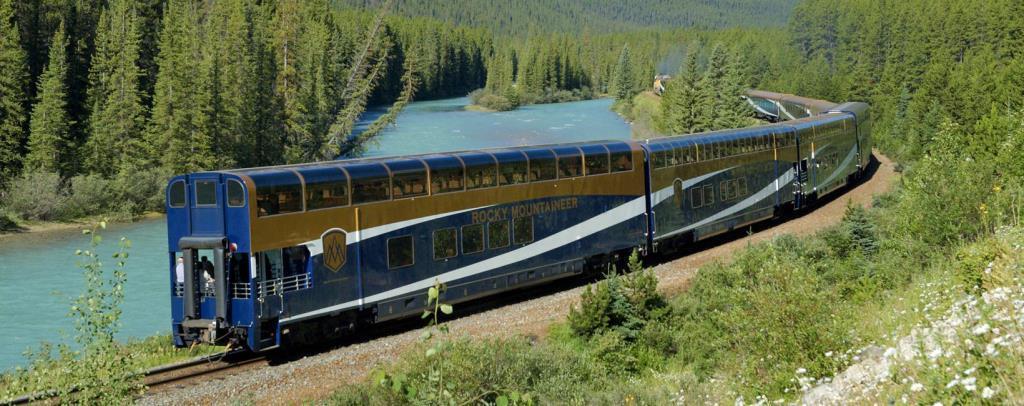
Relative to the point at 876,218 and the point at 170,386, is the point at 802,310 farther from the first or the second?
the point at 876,218

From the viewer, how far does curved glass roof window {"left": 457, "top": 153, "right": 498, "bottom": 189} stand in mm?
24078

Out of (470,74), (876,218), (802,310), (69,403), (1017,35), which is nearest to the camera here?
(69,403)

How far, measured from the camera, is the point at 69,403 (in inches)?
479

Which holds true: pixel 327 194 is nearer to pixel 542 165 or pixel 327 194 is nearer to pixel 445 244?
pixel 445 244

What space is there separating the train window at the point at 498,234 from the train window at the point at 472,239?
0.32m

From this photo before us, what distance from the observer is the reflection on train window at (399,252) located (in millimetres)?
22203

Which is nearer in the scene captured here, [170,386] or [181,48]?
[170,386]

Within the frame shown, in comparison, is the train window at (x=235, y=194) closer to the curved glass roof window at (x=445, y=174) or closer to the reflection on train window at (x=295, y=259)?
the reflection on train window at (x=295, y=259)

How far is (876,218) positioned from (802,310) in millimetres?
17855

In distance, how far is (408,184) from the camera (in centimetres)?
2253

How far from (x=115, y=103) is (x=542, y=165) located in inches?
1695

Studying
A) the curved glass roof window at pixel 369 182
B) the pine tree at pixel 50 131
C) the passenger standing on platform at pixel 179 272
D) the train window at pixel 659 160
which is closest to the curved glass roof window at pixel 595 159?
the train window at pixel 659 160

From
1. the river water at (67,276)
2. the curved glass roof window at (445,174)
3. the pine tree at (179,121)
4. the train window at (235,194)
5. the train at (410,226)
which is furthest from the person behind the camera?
the pine tree at (179,121)

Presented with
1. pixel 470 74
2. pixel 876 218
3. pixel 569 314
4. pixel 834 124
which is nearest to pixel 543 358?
pixel 569 314
